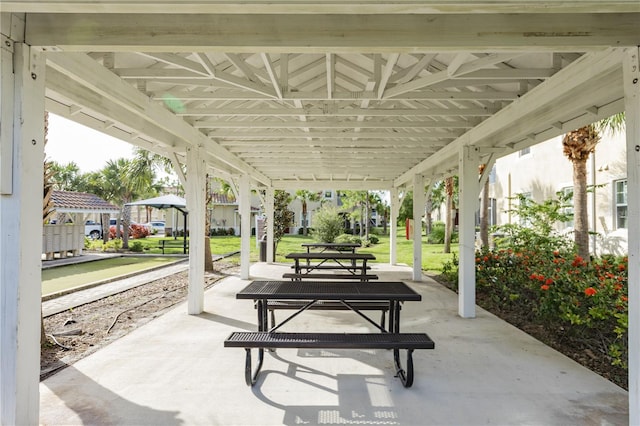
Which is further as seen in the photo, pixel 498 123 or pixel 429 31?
pixel 498 123

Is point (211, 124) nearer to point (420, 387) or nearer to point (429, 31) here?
point (429, 31)

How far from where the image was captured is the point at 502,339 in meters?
5.18

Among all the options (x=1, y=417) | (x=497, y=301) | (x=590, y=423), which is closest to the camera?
(x=1, y=417)

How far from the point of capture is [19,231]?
2.53m

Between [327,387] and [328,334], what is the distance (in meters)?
0.51

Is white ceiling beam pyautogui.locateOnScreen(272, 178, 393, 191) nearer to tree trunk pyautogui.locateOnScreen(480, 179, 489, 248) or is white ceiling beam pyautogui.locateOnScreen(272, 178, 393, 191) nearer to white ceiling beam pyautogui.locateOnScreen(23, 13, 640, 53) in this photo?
tree trunk pyautogui.locateOnScreen(480, 179, 489, 248)

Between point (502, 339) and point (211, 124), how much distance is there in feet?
17.3

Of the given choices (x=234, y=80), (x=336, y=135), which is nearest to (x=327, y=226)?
(x=336, y=135)

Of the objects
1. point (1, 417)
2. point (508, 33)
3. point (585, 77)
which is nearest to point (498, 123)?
point (585, 77)

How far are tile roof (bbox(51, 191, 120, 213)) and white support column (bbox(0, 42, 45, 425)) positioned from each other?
15421mm

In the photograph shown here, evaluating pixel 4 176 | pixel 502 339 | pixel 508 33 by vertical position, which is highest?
pixel 508 33

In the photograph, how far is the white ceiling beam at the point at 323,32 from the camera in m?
2.55

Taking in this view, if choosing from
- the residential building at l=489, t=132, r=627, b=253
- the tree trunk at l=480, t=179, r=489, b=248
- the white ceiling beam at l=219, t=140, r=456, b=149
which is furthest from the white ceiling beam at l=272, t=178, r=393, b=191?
the white ceiling beam at l=219, t=140, r=456, b=149

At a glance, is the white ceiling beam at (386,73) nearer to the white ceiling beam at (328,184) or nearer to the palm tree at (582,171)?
the palm tree at (582,171)
